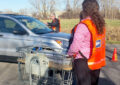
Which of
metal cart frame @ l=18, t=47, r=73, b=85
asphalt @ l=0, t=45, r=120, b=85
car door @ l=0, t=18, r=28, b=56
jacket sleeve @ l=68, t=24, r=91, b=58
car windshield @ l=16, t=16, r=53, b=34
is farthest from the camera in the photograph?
car windshield @ l=16, t=16, r=53, b=34

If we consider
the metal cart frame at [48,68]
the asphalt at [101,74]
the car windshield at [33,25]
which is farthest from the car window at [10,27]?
the metal cart frame at [48,68]

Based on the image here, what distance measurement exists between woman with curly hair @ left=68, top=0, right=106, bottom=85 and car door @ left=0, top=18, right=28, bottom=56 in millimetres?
3698

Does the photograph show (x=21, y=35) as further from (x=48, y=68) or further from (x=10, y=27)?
(x=48, y=68)

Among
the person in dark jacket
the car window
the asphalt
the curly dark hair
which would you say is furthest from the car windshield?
the curly dark hair

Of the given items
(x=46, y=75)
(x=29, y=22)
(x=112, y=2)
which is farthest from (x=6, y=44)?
(x=112, y=2)

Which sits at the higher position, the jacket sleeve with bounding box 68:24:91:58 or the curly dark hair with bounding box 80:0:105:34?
the curly dark hair with bounding box 80:0:105:34

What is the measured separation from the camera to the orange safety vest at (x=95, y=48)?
8.72 feet

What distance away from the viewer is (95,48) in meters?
2.75

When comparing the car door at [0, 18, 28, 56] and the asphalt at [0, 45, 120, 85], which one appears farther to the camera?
the car door at [0, 18, 28, 56]

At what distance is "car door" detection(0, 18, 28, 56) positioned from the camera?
613 cm

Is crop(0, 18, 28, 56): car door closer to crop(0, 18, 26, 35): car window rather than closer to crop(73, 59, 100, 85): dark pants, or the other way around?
crop(0, 18, 26, 35): car window

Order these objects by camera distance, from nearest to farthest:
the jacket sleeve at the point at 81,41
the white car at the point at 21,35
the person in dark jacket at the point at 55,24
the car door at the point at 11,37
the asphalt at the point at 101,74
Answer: the jacket sleeve at the point at 81,41 < the asphalt at the point at 101,74 < the white car at the point at 21,35 < the car door at the point at 11,37 < the person in dark jacket at the point at 55,24

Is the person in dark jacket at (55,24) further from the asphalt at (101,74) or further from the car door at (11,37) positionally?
the asphalt at (101,74)

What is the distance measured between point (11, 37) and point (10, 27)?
0.52 meters
